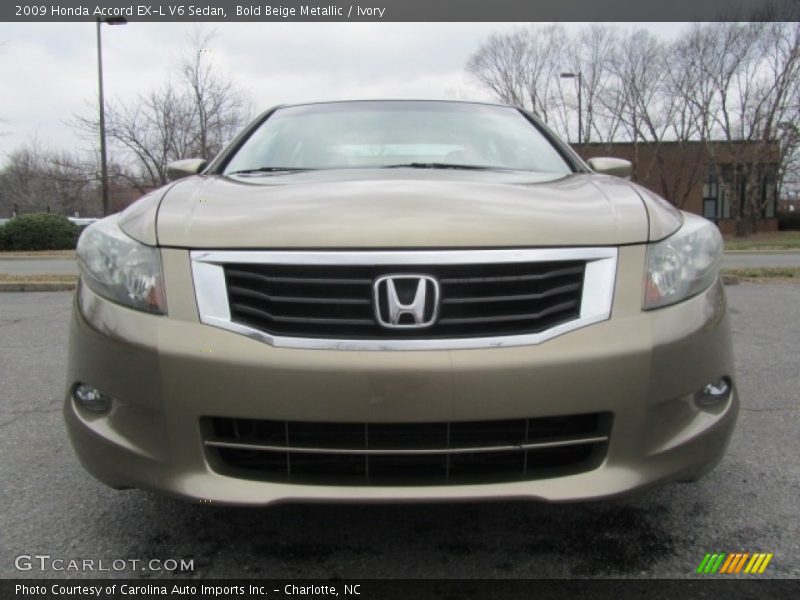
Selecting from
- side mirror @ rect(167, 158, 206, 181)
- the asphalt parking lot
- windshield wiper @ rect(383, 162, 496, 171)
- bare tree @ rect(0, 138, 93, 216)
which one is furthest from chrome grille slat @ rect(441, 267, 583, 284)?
bare tree @ rect(0, 138, 93, 216)

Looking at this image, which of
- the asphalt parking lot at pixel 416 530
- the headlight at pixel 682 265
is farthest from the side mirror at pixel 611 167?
the asphalt parking lot at pixel 416 530

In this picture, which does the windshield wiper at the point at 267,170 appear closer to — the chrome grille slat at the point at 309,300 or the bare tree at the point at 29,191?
the chrome grille slat at the point at 309,300

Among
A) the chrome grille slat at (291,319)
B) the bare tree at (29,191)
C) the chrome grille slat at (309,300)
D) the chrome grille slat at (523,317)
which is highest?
the chrome grille slat at (309,300)

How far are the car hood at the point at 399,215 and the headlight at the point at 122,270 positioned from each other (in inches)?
2.8

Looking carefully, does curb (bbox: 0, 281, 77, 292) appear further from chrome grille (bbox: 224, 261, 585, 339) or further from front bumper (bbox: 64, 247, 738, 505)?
chrome grille (bbox: 224, 261, 585, 339)

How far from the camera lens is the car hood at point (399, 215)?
164 cm

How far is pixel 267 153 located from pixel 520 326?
1608 millimetres

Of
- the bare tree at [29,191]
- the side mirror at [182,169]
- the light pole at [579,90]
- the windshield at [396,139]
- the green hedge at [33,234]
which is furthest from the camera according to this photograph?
the bare tree at [29,191]

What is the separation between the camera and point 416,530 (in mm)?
2131

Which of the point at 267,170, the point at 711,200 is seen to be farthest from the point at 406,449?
the point at 711,200

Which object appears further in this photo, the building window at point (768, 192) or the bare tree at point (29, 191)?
the bare tree at point (29, 191)

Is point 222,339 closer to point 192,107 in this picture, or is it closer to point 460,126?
point 460,126

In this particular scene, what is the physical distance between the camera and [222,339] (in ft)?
5.25

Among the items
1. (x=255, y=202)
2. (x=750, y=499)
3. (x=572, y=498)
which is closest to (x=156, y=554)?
(x=255, y=202)
